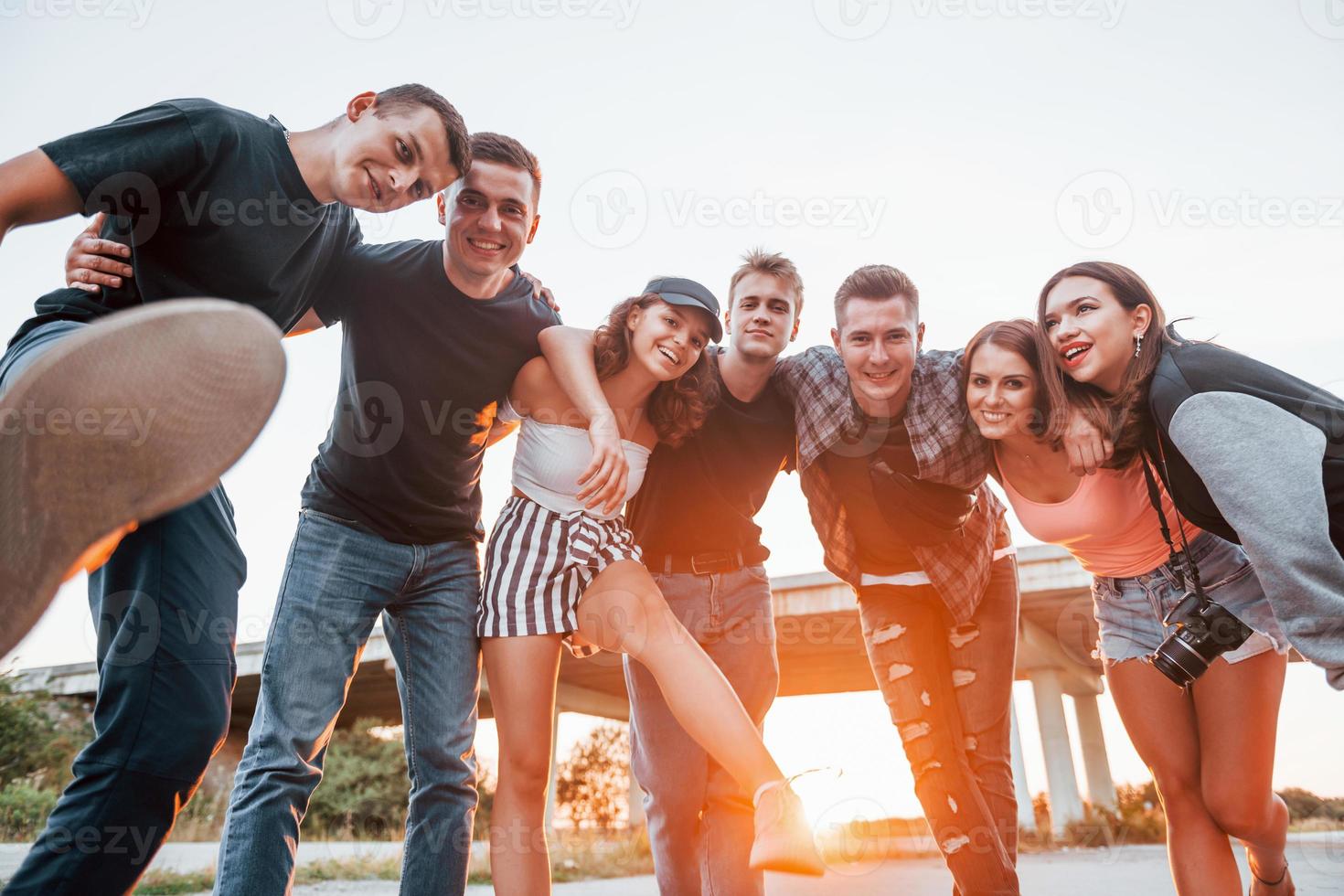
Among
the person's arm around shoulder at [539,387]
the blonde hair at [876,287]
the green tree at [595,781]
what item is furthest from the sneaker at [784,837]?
the green tree at [595,781]

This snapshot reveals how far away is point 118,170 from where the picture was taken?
1.64 meters

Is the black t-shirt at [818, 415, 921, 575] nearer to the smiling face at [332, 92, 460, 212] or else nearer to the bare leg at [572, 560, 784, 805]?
the bare leg at [572, 560, 784, 805]

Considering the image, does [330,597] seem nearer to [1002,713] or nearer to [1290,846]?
[1002,713]

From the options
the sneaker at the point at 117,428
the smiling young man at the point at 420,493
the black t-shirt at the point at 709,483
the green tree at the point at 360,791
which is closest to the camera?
the sneaker at the point at 117,428

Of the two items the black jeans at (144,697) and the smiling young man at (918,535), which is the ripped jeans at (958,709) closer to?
the smiling young man at (918,535)

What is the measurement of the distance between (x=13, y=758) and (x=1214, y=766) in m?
13.6

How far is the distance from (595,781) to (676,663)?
1601 centimetres

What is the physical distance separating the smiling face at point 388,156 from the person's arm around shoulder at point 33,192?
63cm

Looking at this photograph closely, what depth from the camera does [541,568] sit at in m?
2.34

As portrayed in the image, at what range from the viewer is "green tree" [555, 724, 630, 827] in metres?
16.1

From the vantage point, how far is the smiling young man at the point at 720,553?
8.91ft

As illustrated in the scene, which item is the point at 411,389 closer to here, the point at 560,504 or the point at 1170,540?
the point at 560,504

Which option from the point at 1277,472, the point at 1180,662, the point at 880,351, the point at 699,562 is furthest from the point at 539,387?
the point at 1180,662

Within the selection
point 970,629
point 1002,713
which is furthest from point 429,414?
point 1002,713
